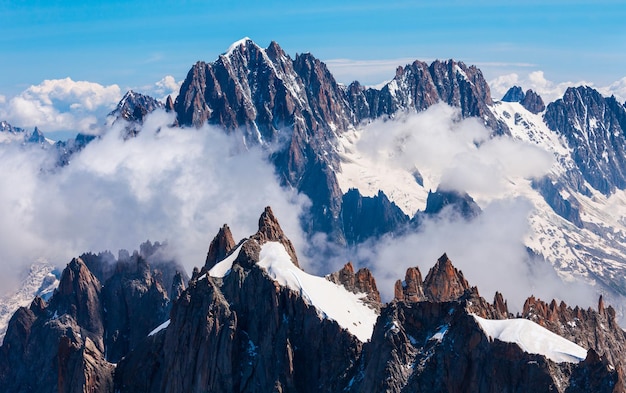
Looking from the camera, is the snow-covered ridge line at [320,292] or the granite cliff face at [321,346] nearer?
the granite cliff face at [321,346]

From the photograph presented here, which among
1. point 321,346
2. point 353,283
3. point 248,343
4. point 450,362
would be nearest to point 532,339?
point 450,362

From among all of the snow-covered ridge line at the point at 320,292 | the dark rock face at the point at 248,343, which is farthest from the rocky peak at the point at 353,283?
the dark rock face at the point at 248,343

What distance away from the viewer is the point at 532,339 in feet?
444

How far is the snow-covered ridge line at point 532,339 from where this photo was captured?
13288 cm

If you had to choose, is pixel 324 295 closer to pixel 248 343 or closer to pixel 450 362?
pixel 248 343

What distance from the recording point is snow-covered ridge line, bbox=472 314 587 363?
133 m

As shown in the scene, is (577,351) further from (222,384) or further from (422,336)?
(222,384)

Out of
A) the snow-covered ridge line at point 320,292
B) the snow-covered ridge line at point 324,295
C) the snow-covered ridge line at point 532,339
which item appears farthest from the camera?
the snow-covered ridge line at point 320,292

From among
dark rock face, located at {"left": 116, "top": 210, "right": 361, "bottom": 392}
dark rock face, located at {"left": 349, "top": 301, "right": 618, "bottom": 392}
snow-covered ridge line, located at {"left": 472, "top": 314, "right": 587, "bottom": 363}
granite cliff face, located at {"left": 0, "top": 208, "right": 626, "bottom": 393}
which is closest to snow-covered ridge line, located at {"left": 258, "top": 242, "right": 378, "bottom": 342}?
granite cliff face, located at {"left": 0, "top": 208, "right": 626, "bottom": 393}

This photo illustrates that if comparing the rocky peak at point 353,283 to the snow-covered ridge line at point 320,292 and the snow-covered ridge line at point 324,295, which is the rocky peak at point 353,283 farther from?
the snow-covered ridge line at point 324,295

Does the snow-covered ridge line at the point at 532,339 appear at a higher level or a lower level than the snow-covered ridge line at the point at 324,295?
higher

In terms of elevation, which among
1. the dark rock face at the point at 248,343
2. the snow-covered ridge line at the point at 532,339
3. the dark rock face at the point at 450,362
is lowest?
the dark rock face at the point at 248,343

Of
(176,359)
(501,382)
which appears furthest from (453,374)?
(176,359)

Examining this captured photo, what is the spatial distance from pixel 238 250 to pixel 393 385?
59.2m
